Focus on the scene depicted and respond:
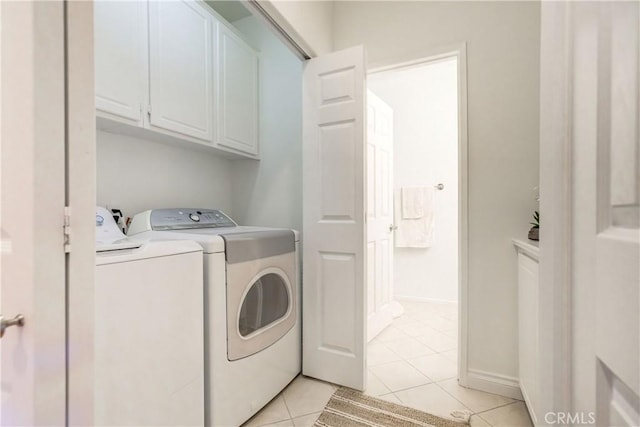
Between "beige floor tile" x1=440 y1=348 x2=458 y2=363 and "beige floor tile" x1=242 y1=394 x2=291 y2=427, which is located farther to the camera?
Result: "beige floor tile" x1=440 y1=348 x2=458 y2=363

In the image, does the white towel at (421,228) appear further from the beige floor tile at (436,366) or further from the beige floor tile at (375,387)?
the beige floor tile at (375,387)

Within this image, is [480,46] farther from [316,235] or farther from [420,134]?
[420,134]

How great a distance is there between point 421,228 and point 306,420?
2537mm

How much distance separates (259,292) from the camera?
5.17 feet

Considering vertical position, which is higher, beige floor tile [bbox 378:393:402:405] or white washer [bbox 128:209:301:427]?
white washer [bbox 128:209:301:427]

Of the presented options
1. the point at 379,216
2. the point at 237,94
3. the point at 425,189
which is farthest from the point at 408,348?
the point at 237,94

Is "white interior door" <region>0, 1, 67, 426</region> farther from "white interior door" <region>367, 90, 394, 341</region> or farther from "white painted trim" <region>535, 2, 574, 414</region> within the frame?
"white interior door" <region>367, 90, 394, 341</region>

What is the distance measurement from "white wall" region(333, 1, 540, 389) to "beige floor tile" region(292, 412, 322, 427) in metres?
1.00

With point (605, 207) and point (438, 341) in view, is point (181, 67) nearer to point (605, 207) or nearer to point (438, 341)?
point (605, 207)

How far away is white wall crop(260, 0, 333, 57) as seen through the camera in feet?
4.90

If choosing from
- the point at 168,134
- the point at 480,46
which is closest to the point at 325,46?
the point at 480,46

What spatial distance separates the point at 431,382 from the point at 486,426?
40cm

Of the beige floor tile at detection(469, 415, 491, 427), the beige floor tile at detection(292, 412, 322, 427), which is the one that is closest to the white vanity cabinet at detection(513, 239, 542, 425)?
the beige floor tile at detection(469, 415, 491, 427)

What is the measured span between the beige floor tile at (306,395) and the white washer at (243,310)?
0.07 meters
